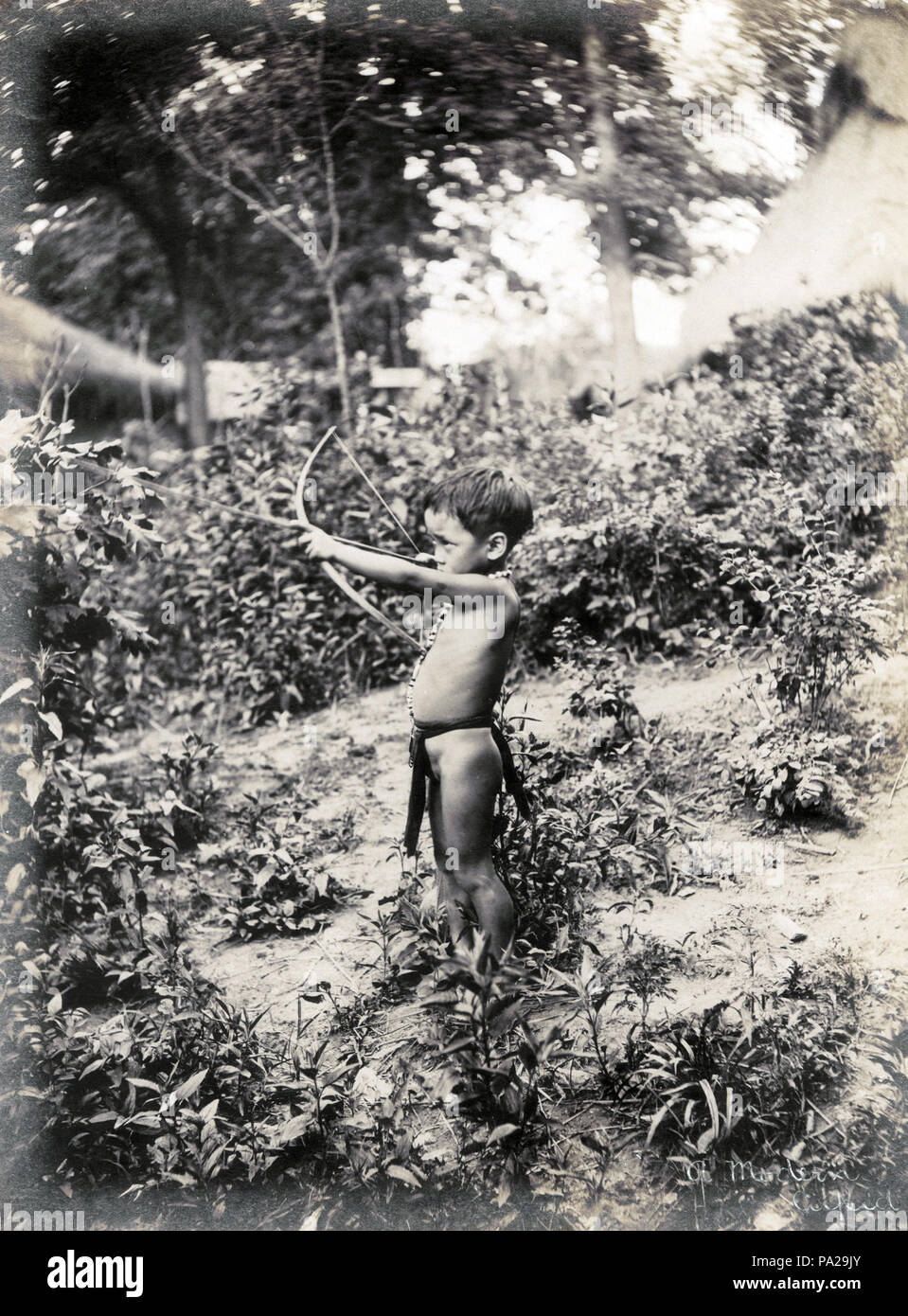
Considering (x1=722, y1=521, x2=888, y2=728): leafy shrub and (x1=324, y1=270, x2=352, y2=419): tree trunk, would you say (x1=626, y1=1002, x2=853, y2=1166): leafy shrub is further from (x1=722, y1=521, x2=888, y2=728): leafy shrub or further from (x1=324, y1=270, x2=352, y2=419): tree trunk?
(x1=324, y1=270, x2=352, y2=419): tree trunk

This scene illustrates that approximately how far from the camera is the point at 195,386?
355cm

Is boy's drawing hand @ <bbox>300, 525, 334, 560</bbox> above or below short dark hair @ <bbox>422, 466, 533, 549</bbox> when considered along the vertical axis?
below

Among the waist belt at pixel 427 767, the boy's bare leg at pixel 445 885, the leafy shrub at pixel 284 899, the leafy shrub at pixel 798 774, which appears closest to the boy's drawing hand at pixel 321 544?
the waist belt at pixel 427 767

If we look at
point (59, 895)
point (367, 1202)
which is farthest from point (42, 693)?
point (367, 1202)

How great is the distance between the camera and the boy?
8.82 ft

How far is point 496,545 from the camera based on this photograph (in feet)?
8.91

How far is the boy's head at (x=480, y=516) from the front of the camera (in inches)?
106

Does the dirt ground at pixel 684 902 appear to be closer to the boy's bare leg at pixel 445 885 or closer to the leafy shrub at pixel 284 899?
the leafy shrub at pixel 284 899

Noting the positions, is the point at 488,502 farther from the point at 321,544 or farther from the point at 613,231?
the point at 613,231

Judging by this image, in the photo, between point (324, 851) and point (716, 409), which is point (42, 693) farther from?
point (716, 409)

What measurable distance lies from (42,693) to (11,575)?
1.39 feet

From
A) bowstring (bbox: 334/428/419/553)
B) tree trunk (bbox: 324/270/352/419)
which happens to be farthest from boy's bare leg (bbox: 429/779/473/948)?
tree trunk (bbox: 324/270/352/419)

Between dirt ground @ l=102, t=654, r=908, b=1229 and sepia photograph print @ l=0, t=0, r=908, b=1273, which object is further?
dirt ground @ l=102, t=654, r=908, b=1229

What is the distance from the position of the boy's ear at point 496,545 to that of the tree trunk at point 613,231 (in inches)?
36.4
